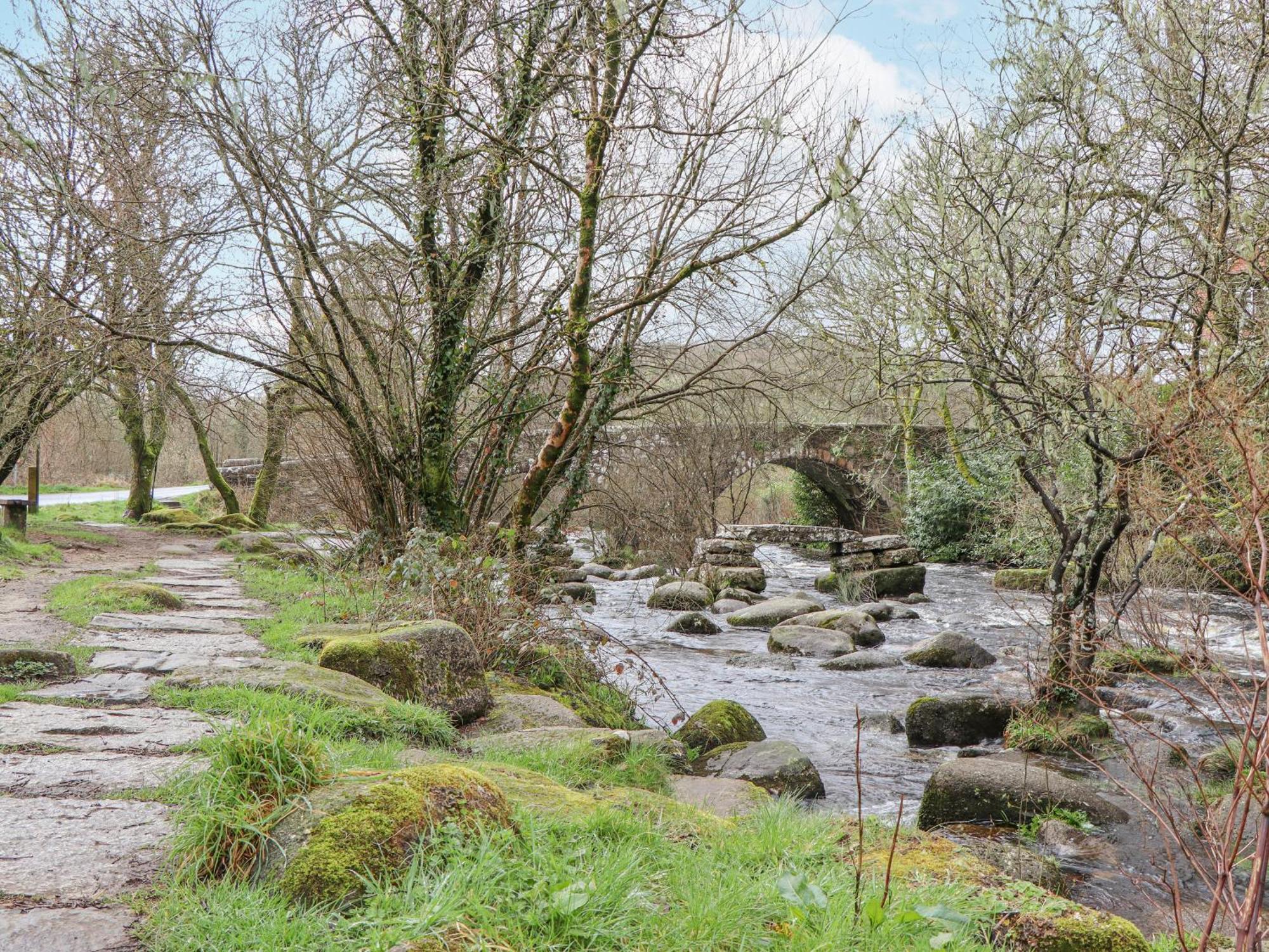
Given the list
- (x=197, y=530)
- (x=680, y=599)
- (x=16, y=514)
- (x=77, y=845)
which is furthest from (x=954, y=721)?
(x=197, y=530)

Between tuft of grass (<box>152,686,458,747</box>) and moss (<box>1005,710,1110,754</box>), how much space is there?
4.52 meters

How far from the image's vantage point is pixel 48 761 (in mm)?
3107

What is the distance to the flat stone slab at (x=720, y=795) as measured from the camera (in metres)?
4.10

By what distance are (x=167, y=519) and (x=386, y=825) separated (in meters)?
17.8

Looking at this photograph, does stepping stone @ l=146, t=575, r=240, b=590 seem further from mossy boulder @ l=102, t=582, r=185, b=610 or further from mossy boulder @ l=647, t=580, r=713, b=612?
mossy boulder @ l=647, t=580, r=713, b=612

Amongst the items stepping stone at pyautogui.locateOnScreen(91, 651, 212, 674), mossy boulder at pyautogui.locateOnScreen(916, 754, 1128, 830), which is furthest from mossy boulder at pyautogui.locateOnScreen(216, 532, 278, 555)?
mossy boulder at pyautogui.locateOnScreen(916, 754, 1128, 830)

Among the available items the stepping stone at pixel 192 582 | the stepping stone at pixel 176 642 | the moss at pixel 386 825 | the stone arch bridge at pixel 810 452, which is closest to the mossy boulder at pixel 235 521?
the stone arch bridge at pixel 810 452

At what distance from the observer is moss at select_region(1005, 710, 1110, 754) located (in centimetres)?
648

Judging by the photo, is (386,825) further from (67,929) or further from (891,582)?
(891,582)

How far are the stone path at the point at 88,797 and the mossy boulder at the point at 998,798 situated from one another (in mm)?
3982

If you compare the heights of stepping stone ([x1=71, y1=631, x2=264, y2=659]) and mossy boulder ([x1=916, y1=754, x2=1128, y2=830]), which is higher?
stepping stone ([x1=71, y1=631, x2=264, y2=659])

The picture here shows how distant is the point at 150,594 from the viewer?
23.7ft

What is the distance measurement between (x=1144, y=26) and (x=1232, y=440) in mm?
4617

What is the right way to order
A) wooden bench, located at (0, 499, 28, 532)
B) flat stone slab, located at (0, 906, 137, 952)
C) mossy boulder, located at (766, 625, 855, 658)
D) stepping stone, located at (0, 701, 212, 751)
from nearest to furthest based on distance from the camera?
flat stone slab, located at (0, 906, 137, 952), stepping stone, located at (0, 701, 212, 751), mossy boulder, located at (766, 625, 855, 658), wooden bench, located at (0, 499, 28, 532)
